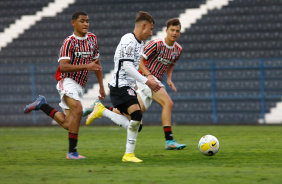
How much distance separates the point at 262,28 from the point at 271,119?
9.86 ft

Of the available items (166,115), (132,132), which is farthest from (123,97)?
(166,115)

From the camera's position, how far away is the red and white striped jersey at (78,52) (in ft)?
21.6

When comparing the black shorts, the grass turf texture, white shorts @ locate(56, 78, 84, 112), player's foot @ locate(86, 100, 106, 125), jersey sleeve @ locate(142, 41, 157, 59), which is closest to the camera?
the grass turf texture

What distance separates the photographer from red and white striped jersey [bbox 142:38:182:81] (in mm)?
8508

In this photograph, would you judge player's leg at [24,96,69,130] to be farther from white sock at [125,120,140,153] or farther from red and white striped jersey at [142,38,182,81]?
red and white striped jersey at [142,38,182,81]

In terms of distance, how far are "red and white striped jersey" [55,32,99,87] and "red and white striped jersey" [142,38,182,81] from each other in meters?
1.76

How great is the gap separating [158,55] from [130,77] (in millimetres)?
2348

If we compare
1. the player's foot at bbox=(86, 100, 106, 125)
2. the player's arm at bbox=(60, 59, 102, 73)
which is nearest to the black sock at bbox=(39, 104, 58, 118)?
the player's foot at bbox=(86, 100, 106, 125)

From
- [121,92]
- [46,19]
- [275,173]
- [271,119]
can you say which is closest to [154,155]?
[121,92]

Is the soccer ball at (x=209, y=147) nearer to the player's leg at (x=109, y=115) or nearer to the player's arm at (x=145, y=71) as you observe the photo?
the player's leg at (x=109, y=115)

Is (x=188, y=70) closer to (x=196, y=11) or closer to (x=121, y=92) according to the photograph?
(x=196, y=11)

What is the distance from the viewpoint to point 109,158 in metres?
6.61

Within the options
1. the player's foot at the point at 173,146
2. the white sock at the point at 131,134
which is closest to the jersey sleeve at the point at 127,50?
the white sock at the point at 131,134

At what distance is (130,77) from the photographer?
247 inches
